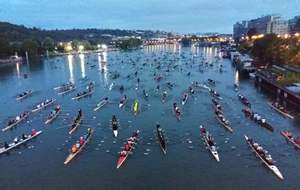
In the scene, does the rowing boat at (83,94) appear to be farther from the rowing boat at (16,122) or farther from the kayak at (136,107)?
the rowing boat at (16,122)

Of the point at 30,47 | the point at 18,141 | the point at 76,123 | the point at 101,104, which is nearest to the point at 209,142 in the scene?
the point at 76,123

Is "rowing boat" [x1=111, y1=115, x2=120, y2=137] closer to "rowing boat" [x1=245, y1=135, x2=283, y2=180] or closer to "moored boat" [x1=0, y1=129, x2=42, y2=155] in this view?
"moored boat" [x1=0, y1=129, x2=42, y2=155]

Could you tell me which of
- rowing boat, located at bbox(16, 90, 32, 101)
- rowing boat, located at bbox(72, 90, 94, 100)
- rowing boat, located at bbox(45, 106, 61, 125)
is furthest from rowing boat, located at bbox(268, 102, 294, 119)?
rowing boat, located at bbox(16, 90, 32, 101)

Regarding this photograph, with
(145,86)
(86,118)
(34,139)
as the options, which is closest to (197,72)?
(145,86)

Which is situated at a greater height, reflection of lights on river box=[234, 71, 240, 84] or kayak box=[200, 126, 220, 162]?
kayak box=[200, 126, 220, 162]

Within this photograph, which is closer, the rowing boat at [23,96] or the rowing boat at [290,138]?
the rowing boat at [290,138]

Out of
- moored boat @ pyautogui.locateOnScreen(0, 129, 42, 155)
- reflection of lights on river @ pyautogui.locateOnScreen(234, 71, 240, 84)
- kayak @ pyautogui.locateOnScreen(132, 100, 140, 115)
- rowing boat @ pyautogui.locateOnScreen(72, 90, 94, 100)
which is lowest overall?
reflection of lights on river @ pyautogui.locateOnScreen(234, 71, 240, 84)

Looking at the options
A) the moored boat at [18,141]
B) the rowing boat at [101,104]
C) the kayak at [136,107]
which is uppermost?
the moored boat at [18,141]

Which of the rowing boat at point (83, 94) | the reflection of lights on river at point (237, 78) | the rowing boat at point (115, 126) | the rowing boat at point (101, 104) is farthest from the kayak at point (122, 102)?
the reflection of lights on river at point (237, 78)

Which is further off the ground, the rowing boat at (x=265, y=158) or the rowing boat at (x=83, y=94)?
the rowing boat at (x=265, y=158)
